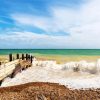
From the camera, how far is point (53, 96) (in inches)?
416

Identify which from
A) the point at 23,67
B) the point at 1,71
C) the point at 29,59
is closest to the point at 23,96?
the point at 1,71

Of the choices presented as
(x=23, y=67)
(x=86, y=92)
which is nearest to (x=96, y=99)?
(x=86, y=92)

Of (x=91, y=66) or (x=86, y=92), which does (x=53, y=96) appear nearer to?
(x=86, y=92)

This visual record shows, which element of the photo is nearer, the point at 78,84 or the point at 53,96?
the point at 53,96

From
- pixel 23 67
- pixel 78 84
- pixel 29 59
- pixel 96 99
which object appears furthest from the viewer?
pixel 29 59

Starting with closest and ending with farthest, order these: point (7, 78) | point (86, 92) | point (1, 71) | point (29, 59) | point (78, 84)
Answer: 1. point (86, 92)
2. point (78, 84)
3. point (1, 71)
4. point (7, 78)
5. point (29, 59)

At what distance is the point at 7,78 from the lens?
20766mm

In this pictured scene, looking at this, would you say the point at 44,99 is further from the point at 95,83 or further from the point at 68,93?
the point at 95,83

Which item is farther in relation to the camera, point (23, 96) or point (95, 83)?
point (95, 83)

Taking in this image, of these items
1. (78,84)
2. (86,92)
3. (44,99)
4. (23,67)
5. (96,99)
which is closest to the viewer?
(44,99)

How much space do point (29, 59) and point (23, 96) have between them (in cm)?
2092

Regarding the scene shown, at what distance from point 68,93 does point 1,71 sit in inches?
311

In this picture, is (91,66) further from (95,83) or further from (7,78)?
(95,83)

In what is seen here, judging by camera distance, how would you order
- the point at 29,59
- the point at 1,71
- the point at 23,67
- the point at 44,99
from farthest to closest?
1. the point at 29,59
2. the point at 23,67
3. the point at 1,71
4. the point at 44,99
